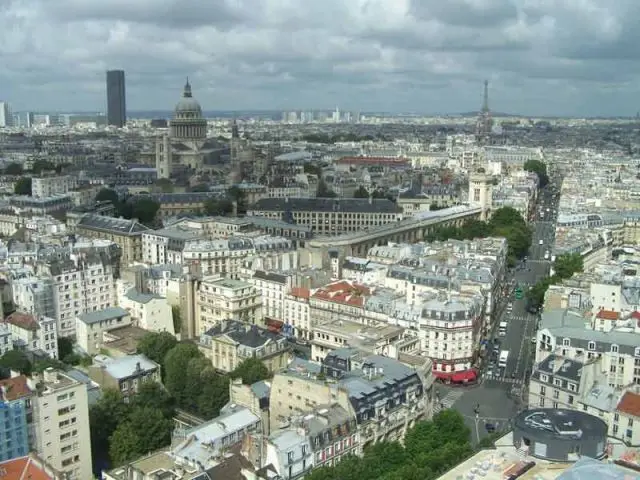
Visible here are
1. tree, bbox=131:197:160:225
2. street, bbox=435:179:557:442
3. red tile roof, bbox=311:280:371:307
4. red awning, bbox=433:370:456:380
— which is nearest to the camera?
street, bbox=435:179:557:442

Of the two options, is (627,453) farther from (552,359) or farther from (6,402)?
(6,402)

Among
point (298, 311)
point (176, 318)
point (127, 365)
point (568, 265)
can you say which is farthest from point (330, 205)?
point (127, 365)

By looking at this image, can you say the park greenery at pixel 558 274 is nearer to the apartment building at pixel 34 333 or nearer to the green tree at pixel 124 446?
the green tree at pixel 124 446

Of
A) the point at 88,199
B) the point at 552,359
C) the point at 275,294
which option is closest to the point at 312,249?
the point at 275,294

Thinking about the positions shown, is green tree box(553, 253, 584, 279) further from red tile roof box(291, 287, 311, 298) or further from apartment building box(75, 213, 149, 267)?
apartment building box(75, 213, 149, 267)

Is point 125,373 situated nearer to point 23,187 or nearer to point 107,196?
point 107,196

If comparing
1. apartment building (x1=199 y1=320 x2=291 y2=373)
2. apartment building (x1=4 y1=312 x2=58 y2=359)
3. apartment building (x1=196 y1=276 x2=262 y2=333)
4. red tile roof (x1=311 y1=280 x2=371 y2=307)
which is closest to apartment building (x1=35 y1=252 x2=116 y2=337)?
apartment building (x1=4 y1=312 x2=58 y2=359)
